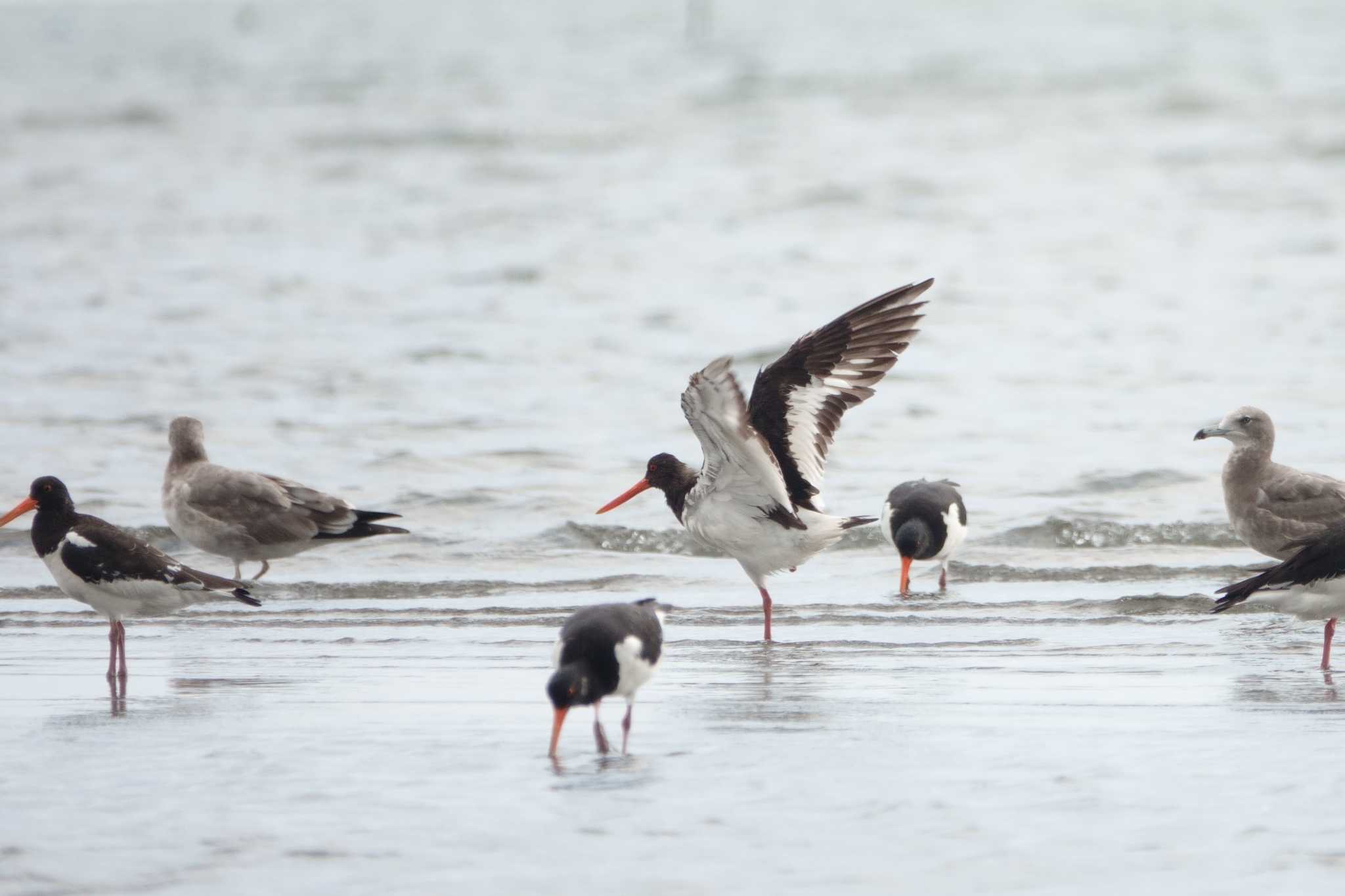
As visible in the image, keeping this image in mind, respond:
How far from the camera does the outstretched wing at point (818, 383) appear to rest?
8695mm

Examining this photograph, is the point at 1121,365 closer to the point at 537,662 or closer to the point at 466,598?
the point at 466,598

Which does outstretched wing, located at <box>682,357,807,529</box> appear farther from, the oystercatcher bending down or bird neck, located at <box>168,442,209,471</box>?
bird neck, located at <box>168,442,209,471</box>

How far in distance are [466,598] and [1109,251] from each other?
754 inches

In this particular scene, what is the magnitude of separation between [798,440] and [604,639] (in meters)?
3.18

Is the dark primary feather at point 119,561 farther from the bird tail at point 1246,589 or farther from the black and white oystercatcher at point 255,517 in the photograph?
the bird tail at point 1246,589

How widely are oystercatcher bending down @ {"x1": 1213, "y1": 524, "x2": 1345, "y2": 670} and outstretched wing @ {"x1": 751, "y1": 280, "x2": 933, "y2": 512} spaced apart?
85.8 inches

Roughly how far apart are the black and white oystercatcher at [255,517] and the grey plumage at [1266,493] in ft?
15.0

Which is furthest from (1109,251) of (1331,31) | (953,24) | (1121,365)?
(953,24)

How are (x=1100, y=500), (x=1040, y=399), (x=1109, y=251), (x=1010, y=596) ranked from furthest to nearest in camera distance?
(x=1109, y=251)
(x=1040, y=399)
(x=1100, y=500)
(x=1010, y=596)

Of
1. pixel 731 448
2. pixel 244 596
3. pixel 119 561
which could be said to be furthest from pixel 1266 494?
pixel 119 561

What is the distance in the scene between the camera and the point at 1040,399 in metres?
16.7

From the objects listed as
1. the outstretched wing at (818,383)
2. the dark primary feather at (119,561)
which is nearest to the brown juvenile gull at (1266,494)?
the outstretched wing at (818,383)

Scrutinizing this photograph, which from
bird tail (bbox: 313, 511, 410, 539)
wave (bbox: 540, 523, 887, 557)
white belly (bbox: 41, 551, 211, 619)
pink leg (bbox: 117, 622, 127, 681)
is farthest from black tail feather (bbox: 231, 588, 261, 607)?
wave (bbox: 540, 523, 887, 557)

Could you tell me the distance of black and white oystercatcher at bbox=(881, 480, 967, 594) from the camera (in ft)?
31.2
